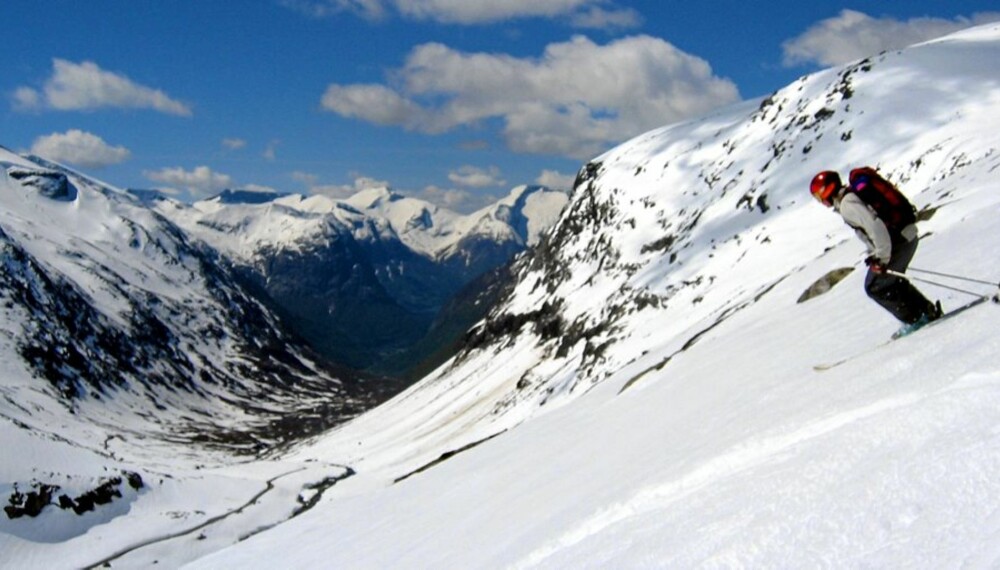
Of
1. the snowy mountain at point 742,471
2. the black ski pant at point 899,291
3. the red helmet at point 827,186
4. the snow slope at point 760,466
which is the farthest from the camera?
the red helmet at point 827,186

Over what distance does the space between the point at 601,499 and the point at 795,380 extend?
14.1 ft

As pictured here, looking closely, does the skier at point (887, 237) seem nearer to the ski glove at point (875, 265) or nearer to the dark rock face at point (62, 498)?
the ski glove at point (875, 265)

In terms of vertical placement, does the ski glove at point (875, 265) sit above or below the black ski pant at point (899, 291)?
above

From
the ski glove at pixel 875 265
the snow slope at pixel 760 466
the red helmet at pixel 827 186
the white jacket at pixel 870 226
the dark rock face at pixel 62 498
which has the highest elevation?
the dark rock face at pixel 62 498

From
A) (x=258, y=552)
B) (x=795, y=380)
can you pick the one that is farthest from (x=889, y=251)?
(x=258, y=552)

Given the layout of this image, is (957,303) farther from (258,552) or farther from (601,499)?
(258,552)

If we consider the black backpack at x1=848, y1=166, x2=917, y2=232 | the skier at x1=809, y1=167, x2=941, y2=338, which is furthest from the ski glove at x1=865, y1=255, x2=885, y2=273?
the black backpack at x1=848, y1=166, x2=917, y2=232

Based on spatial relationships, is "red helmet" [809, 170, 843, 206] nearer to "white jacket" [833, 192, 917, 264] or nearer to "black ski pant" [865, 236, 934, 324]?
"white jacket" [833, 192, 917, 264]

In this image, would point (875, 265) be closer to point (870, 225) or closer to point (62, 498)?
point (870, 225)

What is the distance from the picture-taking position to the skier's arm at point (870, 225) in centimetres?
1273

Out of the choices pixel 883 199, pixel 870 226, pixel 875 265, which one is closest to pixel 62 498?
pixel 875 265

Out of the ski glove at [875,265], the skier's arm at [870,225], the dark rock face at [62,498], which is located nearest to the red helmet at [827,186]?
the skier's arm at [870,225]

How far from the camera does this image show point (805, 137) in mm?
96500

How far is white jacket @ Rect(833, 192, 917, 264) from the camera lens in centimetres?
1273
